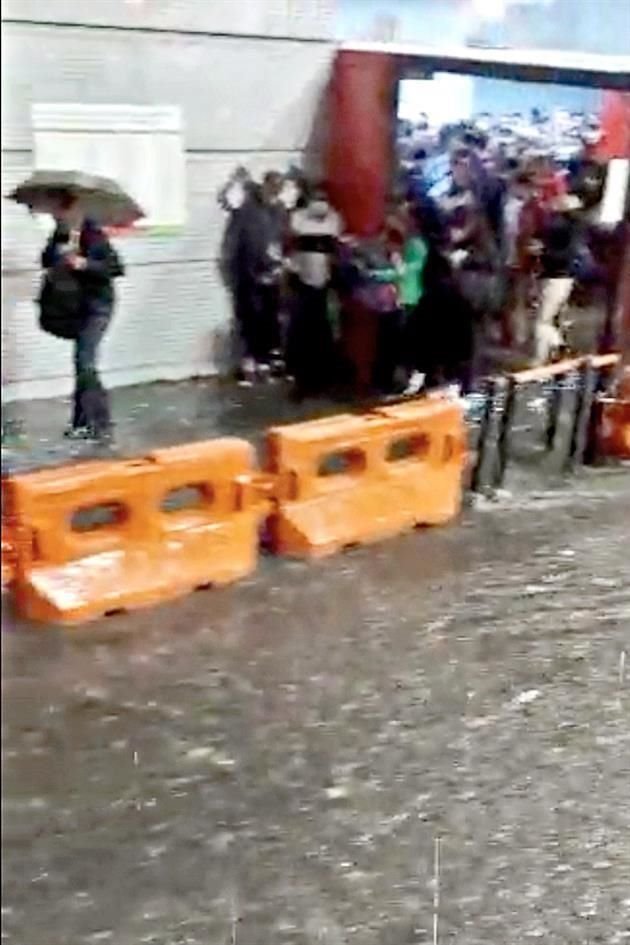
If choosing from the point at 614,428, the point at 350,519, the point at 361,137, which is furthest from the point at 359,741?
the point at 361,137

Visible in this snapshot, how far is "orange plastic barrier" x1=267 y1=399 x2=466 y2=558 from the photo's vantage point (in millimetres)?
741

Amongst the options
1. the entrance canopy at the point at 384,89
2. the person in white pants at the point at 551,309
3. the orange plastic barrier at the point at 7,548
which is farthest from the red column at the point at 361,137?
the orange plastic barrier at the point at 7,548

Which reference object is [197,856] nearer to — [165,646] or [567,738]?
[165,646]

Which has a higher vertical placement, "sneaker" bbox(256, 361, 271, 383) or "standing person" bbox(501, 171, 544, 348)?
"standing person" bbox(501, 171, 544, 348)

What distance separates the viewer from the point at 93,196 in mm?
667

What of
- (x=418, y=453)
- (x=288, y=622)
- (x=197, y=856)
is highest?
(x=418, y=453)

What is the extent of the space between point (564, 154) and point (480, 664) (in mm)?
306

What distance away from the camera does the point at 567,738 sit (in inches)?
34.4

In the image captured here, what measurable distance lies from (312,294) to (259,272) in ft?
0.10

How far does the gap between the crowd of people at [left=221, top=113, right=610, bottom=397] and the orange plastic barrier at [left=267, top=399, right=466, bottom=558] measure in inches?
0.9

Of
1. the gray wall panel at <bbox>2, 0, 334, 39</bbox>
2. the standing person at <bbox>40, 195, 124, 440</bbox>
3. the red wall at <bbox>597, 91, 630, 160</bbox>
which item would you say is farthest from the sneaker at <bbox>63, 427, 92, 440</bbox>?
the red wall at <bbox>597, 91, 630, 160</bbox>

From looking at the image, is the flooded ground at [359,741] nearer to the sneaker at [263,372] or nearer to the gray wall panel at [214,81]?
the sneaker at [263,372]

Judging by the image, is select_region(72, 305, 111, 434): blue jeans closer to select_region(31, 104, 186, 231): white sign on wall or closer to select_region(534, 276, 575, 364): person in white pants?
select_region(31, 104, 186, 231): white sign on wall

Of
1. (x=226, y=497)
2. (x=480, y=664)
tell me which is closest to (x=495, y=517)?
(x=480, y=664)
